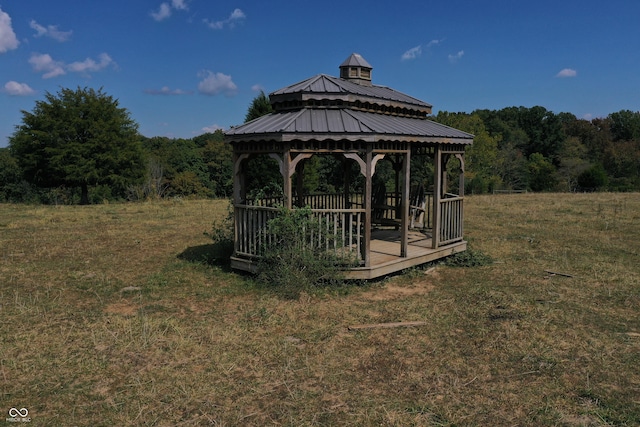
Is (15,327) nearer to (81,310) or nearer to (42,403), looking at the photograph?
(81,310)

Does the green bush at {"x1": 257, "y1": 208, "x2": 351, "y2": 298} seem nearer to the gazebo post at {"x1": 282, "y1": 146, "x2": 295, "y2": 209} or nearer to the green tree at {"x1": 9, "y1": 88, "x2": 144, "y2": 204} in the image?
the gazebo post at {"x1": 282, "y1": 146, "x2": 295, "y2": 209}

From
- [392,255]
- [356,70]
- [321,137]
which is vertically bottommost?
[392,255]

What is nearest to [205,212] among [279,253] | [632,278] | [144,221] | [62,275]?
[144,221]

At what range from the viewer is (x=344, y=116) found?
27.4 ft

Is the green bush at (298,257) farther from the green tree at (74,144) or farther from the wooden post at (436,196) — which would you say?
the green tree at (74,144)

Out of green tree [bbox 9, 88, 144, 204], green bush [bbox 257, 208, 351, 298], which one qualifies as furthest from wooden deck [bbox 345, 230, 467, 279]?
green tree [bbox 9, 88, 144, 204]

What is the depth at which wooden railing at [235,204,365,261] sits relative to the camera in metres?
7.73

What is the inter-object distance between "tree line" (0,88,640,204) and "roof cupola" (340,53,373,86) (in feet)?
41.4

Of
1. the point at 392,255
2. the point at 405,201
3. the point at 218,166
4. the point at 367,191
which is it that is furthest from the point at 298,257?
the point at 218,166

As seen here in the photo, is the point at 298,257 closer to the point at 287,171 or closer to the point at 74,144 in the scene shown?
the point at 287,171

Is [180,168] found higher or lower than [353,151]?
higher

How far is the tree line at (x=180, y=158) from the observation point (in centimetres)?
2641

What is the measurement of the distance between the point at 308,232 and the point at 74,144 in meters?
23.5

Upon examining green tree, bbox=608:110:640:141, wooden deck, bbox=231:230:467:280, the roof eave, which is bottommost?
wooden deck, bbox=231:230:467:280
